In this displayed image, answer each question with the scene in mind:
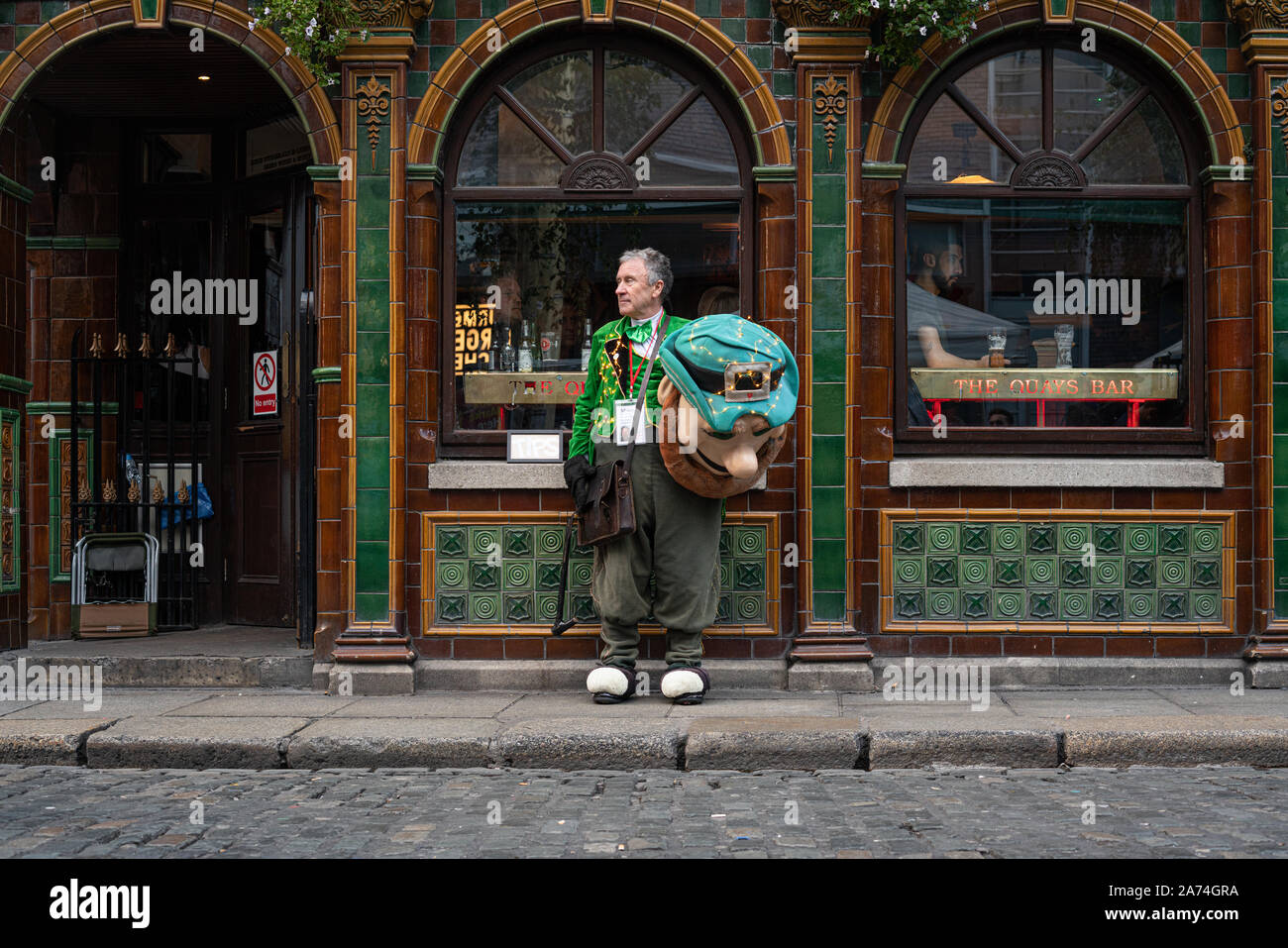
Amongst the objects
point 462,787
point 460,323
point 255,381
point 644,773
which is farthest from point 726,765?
point 255,381

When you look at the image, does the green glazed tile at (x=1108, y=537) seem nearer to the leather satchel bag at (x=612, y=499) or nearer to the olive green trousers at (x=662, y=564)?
the olive green trousers at (x=662, y=564)

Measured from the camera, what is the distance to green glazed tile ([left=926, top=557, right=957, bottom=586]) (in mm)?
8234

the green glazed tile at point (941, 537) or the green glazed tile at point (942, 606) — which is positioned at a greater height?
the green glazed tile at point (941, 537)

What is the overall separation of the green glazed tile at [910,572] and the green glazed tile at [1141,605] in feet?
4.04

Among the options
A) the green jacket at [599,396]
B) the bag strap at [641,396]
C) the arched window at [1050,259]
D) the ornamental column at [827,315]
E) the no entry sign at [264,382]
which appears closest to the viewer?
the bag strap at [641,396]

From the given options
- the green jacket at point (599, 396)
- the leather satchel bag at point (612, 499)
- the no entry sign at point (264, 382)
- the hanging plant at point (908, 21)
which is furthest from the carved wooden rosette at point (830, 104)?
the no entry sign at point (264, 382)

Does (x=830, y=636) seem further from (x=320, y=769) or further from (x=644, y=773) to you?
(x=320, y=769)

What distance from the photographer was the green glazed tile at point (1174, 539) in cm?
826

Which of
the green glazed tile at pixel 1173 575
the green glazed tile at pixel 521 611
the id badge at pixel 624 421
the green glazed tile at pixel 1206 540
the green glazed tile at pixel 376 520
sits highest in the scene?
the id badge at pixel 624 421

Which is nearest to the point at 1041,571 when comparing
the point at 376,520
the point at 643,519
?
the point at 643,519

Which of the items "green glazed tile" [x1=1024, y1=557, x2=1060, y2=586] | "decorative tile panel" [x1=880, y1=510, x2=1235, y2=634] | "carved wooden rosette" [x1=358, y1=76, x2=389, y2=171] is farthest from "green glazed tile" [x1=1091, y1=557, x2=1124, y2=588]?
"carved wooden rosette" [x1=358, y1=76, x2=389, y2=171]

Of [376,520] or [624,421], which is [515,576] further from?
[624,421]

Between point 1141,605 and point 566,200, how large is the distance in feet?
13.8

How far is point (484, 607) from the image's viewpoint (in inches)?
325
